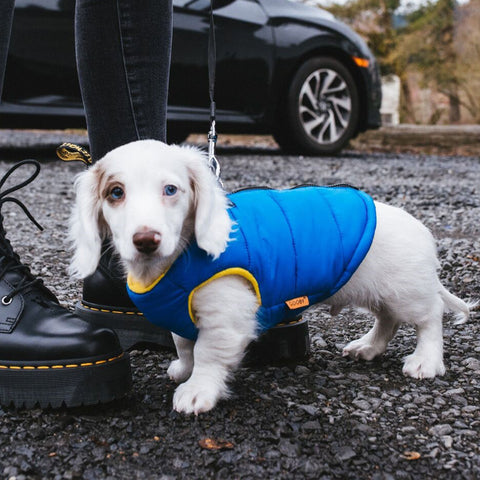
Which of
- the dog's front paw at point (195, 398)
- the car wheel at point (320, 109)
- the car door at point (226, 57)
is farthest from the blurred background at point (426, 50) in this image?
the dog's front paw at point (195, 398)

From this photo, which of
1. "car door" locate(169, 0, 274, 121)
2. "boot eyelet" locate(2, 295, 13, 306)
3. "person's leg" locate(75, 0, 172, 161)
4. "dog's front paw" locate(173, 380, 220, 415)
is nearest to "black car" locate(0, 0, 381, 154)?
A: "car door" locate(169, 0, 274, 121)

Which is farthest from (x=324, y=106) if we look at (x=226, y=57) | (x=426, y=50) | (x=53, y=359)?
(x=426, y=50)

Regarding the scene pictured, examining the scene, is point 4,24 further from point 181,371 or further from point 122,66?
point 181,371

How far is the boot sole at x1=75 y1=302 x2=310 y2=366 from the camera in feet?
6.62

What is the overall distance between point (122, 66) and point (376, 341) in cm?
109

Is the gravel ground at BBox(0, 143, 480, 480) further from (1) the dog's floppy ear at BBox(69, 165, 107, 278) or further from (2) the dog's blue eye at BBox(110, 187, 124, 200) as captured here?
(2) the dog's blue eye at BBox(110, 187, 124, 200)

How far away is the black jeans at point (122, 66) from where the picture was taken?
77.1 inches

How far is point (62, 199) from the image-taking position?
4914mm

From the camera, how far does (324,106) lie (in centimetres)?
704

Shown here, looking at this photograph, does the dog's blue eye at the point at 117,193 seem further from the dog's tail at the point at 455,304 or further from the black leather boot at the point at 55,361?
the dog's tail at the point at 455,304

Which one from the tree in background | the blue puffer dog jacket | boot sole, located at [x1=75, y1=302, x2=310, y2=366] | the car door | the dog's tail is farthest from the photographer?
the tree in background

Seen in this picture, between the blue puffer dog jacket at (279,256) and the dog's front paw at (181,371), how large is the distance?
0.49 feet

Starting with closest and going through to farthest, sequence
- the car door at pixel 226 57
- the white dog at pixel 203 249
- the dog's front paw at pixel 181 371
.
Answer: the white dog at pixel 203 249 < the dog's front paw at pixel 181 371 < the car door at pixel 226 57

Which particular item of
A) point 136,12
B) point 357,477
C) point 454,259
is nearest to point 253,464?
point 357,477
